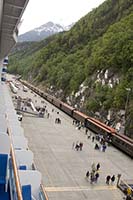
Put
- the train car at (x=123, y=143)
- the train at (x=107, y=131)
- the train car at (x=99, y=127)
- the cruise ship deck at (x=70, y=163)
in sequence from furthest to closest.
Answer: the train car at (x=99, y=127), the train at (x=107, y=131), the train car at (x=123, y=143), the cruise ship deck at (x=70, y=163)

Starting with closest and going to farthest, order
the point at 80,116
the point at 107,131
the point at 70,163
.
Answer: the point at 70,163, the point at 107,131, the point at 80,116

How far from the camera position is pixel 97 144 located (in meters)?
38.9

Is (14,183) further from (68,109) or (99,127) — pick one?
(68,109)

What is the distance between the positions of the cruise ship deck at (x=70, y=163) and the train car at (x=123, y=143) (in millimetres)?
620

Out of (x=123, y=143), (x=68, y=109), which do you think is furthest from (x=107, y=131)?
(x=68, y=109)

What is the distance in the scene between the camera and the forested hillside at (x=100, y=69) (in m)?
51.5

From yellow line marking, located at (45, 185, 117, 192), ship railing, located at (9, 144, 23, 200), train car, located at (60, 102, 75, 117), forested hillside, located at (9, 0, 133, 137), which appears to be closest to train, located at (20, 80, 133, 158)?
train car, located at (60, 102, 75, 117)

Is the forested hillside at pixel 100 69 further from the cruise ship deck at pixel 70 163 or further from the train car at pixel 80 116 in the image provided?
the cruise ship deck at pixel 70 163

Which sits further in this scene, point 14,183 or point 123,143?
point 123,143

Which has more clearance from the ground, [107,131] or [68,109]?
[107,131]

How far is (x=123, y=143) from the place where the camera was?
37250mm

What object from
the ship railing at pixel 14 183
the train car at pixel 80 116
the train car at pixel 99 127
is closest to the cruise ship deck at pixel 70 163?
the train car at pixel 99 127

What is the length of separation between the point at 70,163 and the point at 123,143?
918 centimetres

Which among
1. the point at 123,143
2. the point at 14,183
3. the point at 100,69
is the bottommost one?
the point at 123,143
